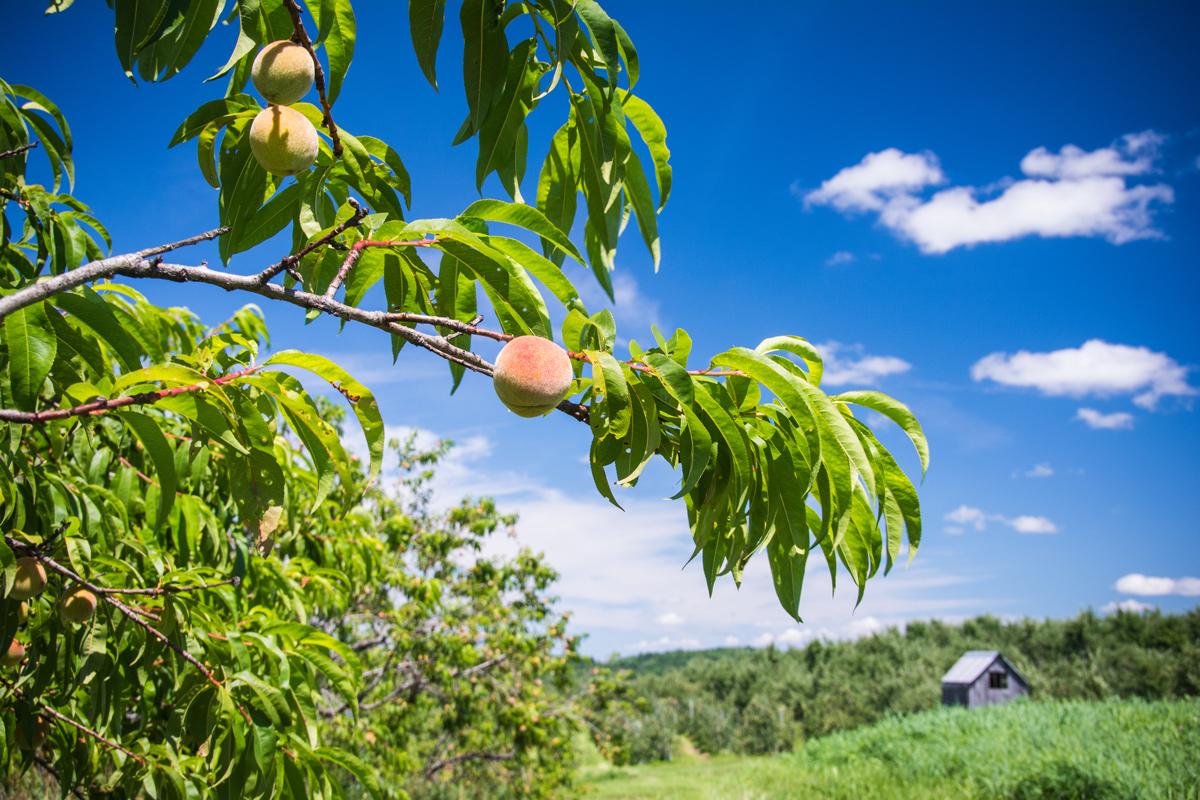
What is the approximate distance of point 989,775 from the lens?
959 centimetres

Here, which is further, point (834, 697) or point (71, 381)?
point (834, 697)

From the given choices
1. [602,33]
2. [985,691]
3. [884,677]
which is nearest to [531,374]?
[602,33]

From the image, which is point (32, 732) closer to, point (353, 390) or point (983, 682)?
point (353, 390)

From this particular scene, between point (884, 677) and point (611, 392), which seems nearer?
point (611, 392)

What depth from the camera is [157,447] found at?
0.99 meters

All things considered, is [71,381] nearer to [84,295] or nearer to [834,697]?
[84,295]

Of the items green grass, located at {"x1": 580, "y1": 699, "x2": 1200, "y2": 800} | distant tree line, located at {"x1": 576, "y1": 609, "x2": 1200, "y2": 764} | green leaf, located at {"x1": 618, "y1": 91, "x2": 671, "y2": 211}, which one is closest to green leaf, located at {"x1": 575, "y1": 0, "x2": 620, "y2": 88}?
green leaf, located at {"x1": 618, "y1": 91, "x2": 671, "y2": 211}

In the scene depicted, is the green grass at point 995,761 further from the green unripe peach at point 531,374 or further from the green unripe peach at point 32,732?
the green unripe peach at point 531,374

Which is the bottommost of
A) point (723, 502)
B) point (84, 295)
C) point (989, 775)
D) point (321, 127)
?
point (989, 775)

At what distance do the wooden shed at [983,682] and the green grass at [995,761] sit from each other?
6283 millimetres

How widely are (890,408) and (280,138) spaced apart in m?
0.87

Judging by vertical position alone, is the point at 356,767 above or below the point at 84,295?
below

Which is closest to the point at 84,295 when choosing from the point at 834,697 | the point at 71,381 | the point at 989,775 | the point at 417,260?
the point at 71,381

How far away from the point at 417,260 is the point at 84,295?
0.41 m
